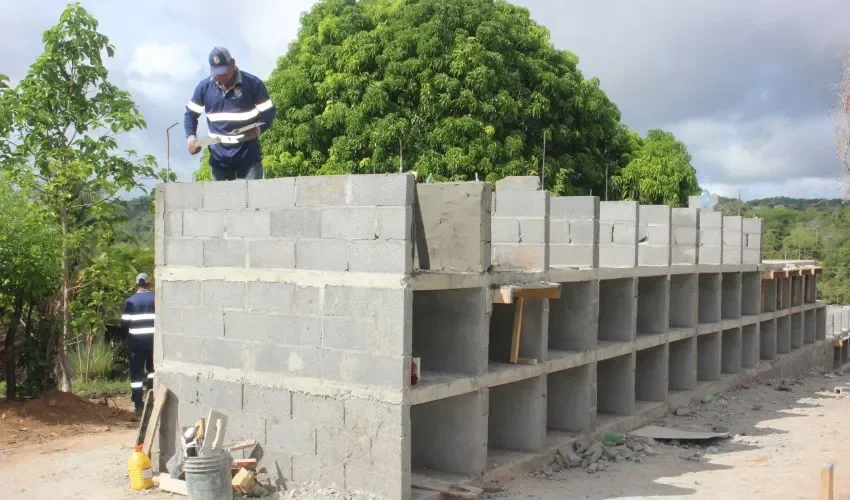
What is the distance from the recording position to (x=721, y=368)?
1572 centimetres

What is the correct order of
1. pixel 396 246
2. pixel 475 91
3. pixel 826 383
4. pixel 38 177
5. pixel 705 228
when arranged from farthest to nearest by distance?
1. pixel 475 91
2. pixel 826 383
3. pixel 705 228
4. pixel 38 177
5. pixel 396 246

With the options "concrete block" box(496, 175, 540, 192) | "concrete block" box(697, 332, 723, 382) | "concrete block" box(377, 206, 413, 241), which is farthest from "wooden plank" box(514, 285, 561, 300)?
"concrete block" box(697, 332, 723, 382)

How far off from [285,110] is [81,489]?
44.5 feet

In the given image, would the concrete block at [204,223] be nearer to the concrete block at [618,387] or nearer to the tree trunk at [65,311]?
the tree trunk at [65,311]

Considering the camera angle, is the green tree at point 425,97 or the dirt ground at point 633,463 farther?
the green tree at point 425,97

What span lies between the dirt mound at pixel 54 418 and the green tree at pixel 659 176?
50.0 feet

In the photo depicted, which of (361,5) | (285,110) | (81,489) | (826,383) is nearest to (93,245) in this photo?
(81,489)

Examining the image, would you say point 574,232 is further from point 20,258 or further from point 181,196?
point 20,258

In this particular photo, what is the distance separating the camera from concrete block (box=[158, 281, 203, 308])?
8.44 m

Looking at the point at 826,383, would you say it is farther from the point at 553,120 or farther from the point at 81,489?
the point at 81,489

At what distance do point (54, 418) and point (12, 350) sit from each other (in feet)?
3.56

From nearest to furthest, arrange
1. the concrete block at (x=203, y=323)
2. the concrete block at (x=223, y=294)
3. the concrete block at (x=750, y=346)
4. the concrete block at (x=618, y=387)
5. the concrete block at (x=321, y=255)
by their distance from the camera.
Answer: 1. the concrete block at (x=321, y=255)
2. the concrete block at (x=223, y=294)
3. the concrete block at (x=203, y=323)
4. the concrete block at (x=618, y=387)
5. the concrete block at (x=750, y=346)

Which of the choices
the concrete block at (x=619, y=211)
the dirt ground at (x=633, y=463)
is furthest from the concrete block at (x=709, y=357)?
the concrete block at (x=619, y=211)

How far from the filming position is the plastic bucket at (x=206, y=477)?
23.8ft
